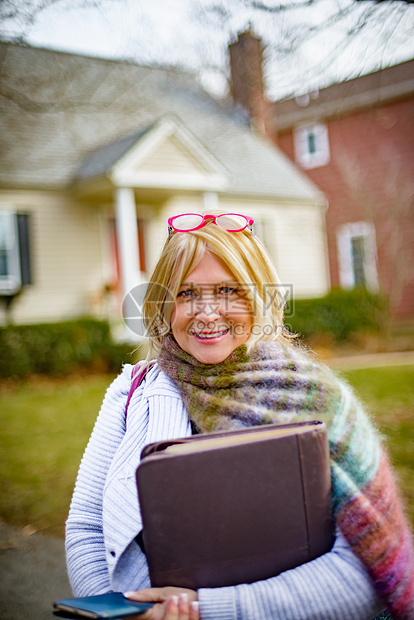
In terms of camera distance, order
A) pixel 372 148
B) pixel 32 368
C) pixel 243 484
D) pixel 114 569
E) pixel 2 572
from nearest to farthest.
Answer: pixel 243 484
pixel 114 569
pixel 2 572
pixel 32 368
pixel 372 148

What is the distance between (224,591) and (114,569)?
275mm

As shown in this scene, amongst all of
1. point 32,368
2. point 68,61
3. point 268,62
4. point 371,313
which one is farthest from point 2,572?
point 371,313

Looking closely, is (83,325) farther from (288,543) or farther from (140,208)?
(288,543)

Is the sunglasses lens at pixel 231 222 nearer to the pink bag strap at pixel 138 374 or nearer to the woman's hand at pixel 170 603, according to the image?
the pink bag strap at pixel 138 374

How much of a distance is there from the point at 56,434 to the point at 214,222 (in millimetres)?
5049

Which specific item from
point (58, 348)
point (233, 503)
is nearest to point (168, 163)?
point (58, 348)

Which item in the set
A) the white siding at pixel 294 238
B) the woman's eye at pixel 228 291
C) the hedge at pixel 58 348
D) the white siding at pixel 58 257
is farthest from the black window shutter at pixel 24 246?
the woman's eye at pixel 228 291

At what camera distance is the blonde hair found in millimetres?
1490

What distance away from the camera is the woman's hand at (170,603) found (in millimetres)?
1162

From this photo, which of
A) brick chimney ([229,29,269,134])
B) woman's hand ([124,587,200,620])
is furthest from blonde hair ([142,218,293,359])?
brick chimney ([229,29,269,134])

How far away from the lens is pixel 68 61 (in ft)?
11.4

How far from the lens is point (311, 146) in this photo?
18500 mm

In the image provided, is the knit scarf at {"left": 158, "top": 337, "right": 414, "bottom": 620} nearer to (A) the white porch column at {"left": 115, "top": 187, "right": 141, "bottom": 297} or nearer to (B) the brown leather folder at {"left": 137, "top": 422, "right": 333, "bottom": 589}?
(B) the brown leather folder at {"left": 137, "top": 422, "right": 333, "bottom": 589}

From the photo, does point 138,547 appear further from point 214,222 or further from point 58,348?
point 58,348
